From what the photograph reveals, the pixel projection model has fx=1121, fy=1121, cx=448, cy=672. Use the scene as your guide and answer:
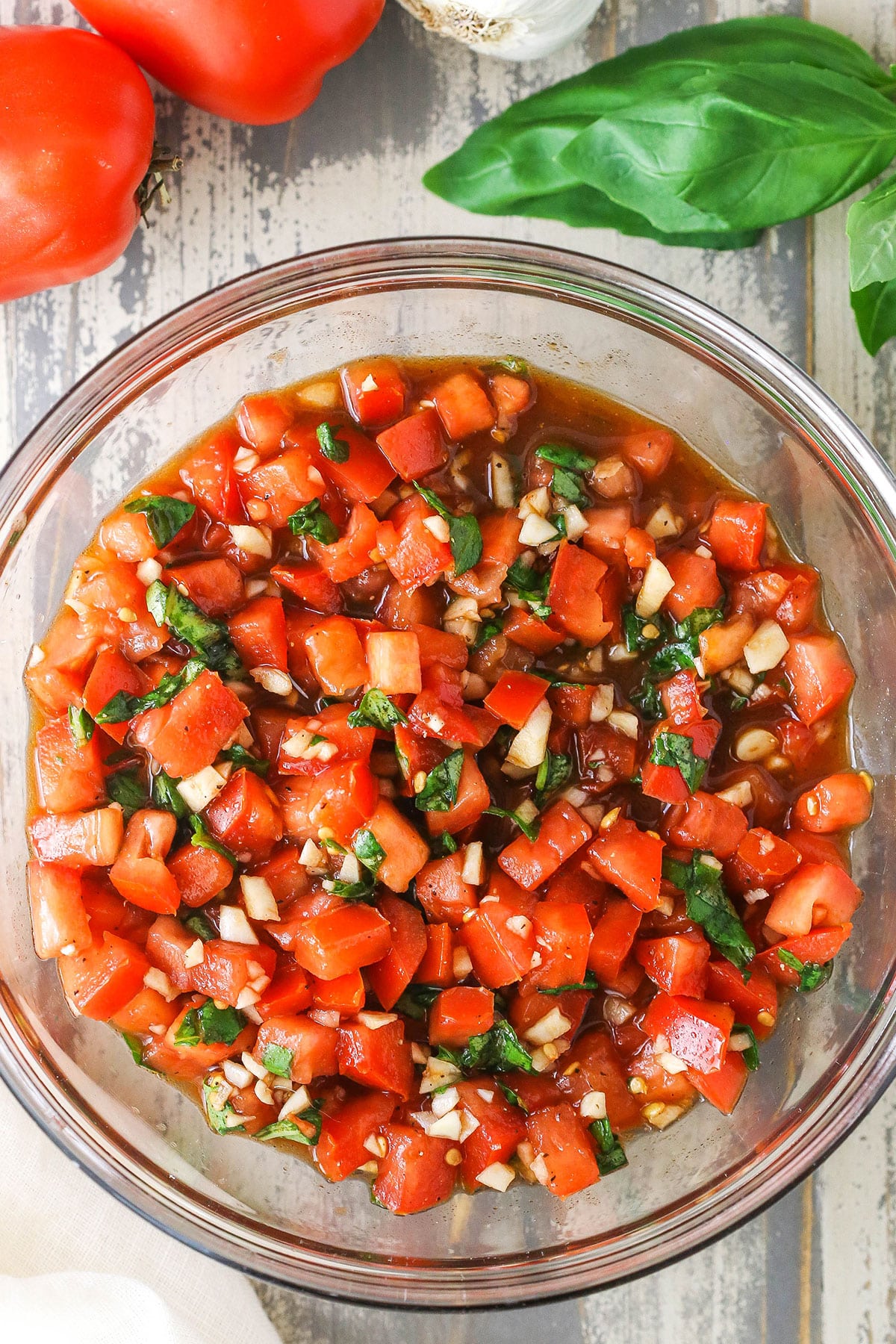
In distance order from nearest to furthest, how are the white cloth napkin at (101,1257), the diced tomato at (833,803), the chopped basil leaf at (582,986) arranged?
the chopped basil leaf at (582,986), the diced tomato at (833,803), the white cloth napkin at (101,1257)

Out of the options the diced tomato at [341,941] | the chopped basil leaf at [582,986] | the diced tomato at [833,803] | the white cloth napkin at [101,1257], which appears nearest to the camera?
the diced tomato at [341,941]

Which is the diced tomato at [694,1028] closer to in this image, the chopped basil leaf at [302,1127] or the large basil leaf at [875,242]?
the chopped basil leaf at [302,1127]

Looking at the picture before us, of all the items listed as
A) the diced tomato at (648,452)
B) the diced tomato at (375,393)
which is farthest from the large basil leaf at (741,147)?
the diced tomato at (375,393)

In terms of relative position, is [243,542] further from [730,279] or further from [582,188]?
[730,279]

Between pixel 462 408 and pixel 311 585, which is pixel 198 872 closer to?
pixel 311 585

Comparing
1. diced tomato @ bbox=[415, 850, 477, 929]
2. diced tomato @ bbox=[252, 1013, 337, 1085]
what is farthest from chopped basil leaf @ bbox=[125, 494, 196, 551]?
diced tomato @ bbox=[252, 1013, 337, 1085]

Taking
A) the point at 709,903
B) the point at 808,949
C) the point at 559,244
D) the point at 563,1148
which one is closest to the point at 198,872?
the point at 563,1148
